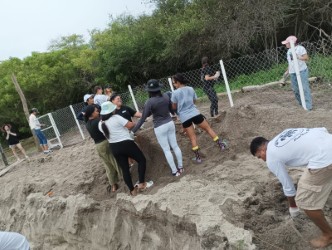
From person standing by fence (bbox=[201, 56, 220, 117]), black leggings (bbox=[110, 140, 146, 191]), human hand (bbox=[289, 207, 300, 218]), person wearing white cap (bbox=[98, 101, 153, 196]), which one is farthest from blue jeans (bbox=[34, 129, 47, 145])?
human hand (bbox=[289, 207, 300, 218])

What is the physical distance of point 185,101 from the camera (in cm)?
573

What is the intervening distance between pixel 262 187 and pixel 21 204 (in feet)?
18.8

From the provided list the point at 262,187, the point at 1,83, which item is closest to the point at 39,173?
the point at 262,187

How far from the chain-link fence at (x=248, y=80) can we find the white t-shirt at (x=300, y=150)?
5.39 m

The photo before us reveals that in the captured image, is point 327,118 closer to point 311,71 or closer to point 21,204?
point 311,71

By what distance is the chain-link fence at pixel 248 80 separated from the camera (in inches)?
363

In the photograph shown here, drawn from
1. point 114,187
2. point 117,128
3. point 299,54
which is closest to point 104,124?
point 117,128

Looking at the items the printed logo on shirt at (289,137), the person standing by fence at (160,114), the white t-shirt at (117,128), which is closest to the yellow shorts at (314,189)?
the printed logo on shirt at (289,137)

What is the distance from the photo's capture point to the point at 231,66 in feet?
37.7

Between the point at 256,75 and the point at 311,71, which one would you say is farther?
the point at 256,75

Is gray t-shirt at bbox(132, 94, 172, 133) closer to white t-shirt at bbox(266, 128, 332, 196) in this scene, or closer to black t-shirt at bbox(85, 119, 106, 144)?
black t-shirt at bbox(85, 119, 106, 144)

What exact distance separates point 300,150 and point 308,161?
0.40 ft

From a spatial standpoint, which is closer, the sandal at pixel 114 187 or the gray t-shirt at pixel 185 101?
the gray t-shirt at pixel 185 101

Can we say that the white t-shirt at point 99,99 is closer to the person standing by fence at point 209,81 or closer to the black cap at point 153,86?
the person standing by fence at point 209,81
